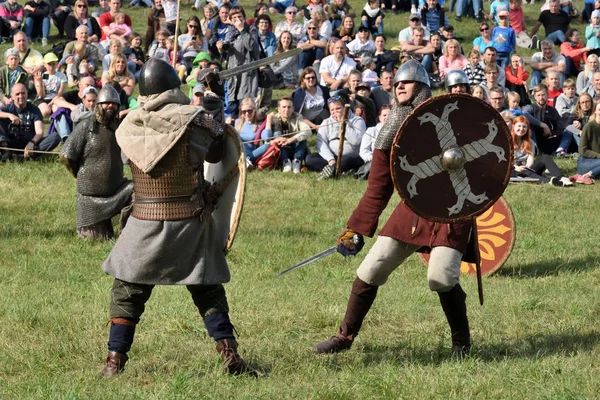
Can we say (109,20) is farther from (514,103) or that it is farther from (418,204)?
(418,204)

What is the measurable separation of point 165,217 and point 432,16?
600 inches

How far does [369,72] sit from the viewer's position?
16.5 m

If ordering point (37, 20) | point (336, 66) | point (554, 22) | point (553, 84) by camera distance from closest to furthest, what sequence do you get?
point (336, 66) < point (553, 84) < point (37, 20) < point (554, 22)

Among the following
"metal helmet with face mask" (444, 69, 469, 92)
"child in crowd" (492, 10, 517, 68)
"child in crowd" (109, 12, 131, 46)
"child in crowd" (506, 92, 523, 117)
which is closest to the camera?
"metal helmet with face mask" (444, 69, 469, 92)

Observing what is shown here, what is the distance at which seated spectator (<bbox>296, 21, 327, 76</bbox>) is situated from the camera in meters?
17.6

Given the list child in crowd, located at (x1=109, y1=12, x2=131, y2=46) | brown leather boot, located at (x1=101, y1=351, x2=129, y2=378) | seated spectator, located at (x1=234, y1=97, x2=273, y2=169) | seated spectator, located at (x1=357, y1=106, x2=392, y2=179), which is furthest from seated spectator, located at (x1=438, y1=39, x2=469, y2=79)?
brown leather boot, located at (x1=101, y1=351, x2=129, y2=378)

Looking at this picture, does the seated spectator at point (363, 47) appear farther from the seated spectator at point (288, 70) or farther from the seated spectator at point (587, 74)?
the seated spectator at point (587, 74)

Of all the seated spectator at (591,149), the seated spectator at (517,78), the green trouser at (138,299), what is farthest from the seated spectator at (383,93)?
the green trouser at (138,299)

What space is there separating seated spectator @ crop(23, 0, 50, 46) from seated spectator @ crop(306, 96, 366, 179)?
7937 millimetres

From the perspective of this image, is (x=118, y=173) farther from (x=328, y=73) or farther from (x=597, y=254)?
(x=328, y=73)

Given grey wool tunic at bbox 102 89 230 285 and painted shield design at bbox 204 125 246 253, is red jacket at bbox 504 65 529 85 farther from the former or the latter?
grey wool tunic at bbox 102 89 230 285

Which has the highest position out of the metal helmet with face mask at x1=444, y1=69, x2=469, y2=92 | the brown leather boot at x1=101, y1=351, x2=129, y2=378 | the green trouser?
the metal helmet with face mask at x1=444, y1=69, x2=469, y2=92

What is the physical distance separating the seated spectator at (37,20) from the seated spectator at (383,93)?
277 inches

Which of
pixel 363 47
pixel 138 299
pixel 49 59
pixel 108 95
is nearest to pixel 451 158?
pixel 138 299
